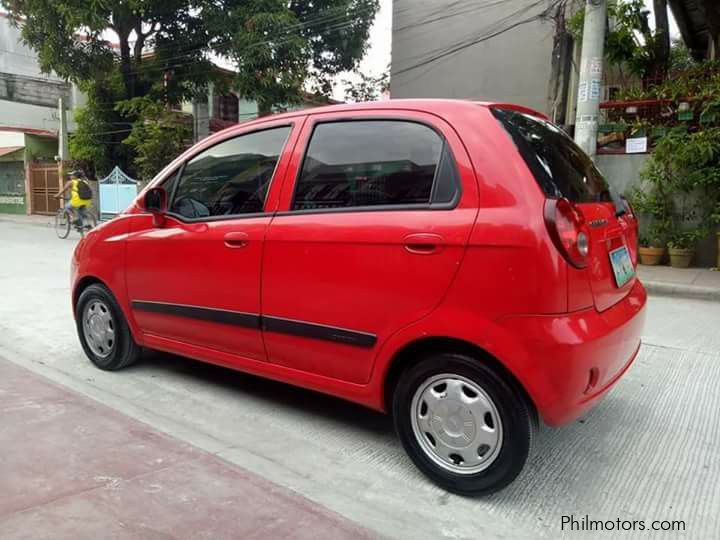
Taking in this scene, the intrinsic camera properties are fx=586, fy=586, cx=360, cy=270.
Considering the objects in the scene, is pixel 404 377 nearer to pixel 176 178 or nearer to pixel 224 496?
pixel 224 496

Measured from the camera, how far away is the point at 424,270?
2.45m

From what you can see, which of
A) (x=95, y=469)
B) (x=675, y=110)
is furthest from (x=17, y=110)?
(x=95, y=469)

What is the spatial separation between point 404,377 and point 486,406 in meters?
0.39

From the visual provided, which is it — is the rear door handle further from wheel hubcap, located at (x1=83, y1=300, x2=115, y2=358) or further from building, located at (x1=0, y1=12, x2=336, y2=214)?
building, located at (x1=0, y1=12, x2=336, y2=214)

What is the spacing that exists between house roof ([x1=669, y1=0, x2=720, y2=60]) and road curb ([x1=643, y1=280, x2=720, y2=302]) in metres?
6.97

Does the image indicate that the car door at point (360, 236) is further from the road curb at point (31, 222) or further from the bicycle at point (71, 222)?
the road curb at point (31, 222)

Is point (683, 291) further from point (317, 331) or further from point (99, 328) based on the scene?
point (99, 328)

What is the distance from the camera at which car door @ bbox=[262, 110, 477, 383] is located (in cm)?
246

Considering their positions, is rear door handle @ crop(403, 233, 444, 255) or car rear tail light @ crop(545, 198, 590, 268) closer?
car rear tail light @ crop(545, 198, 590, 268)

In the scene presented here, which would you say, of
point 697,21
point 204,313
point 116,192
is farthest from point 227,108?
point 204,313

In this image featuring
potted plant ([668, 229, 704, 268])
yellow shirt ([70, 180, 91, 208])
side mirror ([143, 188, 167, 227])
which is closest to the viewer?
side mirror ([143, 188, 167, 227])

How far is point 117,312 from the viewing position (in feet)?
12.9

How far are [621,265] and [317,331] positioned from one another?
4.78 feet

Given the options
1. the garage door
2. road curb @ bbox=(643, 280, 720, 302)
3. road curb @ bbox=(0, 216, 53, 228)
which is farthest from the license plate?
the garage door
